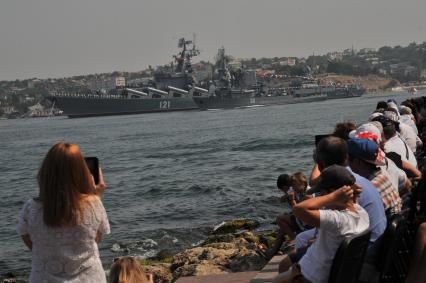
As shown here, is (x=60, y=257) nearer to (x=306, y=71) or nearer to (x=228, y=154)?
(x=228, y=154)

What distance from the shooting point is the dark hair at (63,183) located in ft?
11.5

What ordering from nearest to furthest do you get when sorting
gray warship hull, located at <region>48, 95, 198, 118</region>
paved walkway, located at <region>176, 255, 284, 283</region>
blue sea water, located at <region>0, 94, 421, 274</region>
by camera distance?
paved walkway, located at <region>176, 255, 284, 283</region> < blue sea water, located at <region>0, 94, 421, 274</region> < gray warship hull, located at <region>48, 95, 198, 118</region>

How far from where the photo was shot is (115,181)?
3144cm

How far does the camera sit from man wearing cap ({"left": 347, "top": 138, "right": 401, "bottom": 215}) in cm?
462

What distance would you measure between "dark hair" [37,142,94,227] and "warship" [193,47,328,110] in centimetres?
12869

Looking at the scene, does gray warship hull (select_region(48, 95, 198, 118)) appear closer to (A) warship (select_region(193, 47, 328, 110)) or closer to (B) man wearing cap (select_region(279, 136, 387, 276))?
(A) warship (select_region(193, 47, 328, 110))

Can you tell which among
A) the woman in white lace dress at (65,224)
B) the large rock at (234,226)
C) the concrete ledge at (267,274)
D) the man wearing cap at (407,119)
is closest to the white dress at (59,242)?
the woman in white lace dress at (65,224)

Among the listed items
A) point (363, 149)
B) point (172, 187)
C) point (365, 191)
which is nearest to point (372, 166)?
point (363, 149)

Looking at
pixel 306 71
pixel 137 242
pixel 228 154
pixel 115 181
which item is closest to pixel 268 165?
pixel 115 181

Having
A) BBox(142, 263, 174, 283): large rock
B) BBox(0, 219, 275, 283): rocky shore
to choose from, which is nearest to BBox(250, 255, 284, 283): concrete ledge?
BBox(0, 219, 275, 283): rocky shore

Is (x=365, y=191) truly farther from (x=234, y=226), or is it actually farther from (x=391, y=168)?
(x=234, y=226)

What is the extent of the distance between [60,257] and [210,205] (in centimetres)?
1761

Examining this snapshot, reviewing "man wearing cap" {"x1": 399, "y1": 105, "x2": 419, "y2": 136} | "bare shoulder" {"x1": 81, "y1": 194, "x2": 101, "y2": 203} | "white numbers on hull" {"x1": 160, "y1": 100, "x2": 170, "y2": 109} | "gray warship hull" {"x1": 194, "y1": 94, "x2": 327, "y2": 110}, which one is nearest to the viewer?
"bare shoulder" {"x1": 81, "y1": 194, "x2": 101, "y2": 203}

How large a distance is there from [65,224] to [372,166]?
193cm
